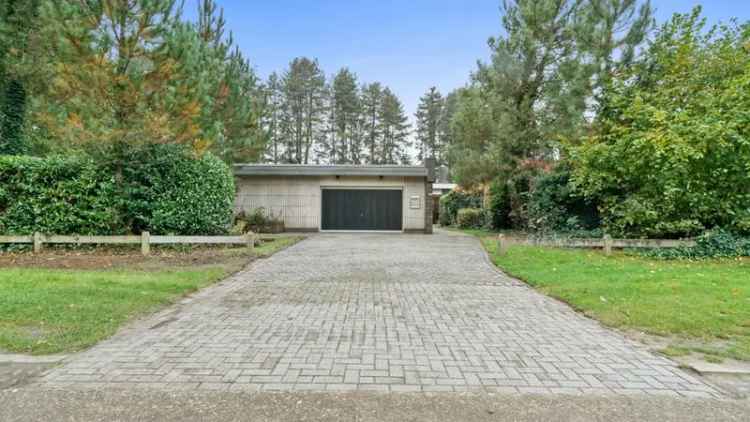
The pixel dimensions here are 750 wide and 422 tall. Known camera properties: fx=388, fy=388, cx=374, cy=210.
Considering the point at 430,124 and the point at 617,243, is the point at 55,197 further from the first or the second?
the point at 430,124

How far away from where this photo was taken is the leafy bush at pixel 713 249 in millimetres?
8805

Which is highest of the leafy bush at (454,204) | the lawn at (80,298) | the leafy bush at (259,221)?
the leafy bush at (454,204)

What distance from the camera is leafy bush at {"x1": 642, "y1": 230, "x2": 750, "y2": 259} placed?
8.80 m

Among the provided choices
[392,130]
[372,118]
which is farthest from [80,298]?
[392,130]

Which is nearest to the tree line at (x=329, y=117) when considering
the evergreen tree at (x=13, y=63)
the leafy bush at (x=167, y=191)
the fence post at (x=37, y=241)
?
the evergreen tree at (x=13, y=63)

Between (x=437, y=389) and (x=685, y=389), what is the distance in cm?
188

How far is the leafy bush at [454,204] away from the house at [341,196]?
21.8 ft

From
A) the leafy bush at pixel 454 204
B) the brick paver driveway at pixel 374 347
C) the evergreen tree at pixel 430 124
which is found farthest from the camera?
the evergreen tree at pixel 430 124

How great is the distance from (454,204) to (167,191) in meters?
17.2

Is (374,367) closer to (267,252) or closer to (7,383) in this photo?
(7,383)

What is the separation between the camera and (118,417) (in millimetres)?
2451

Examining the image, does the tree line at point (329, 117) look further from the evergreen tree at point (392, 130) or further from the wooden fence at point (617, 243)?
the wooden fence at point (617, 243)

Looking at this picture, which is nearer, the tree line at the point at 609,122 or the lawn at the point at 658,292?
the lawn at the point at 658,292

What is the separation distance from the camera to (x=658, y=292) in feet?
18.3
